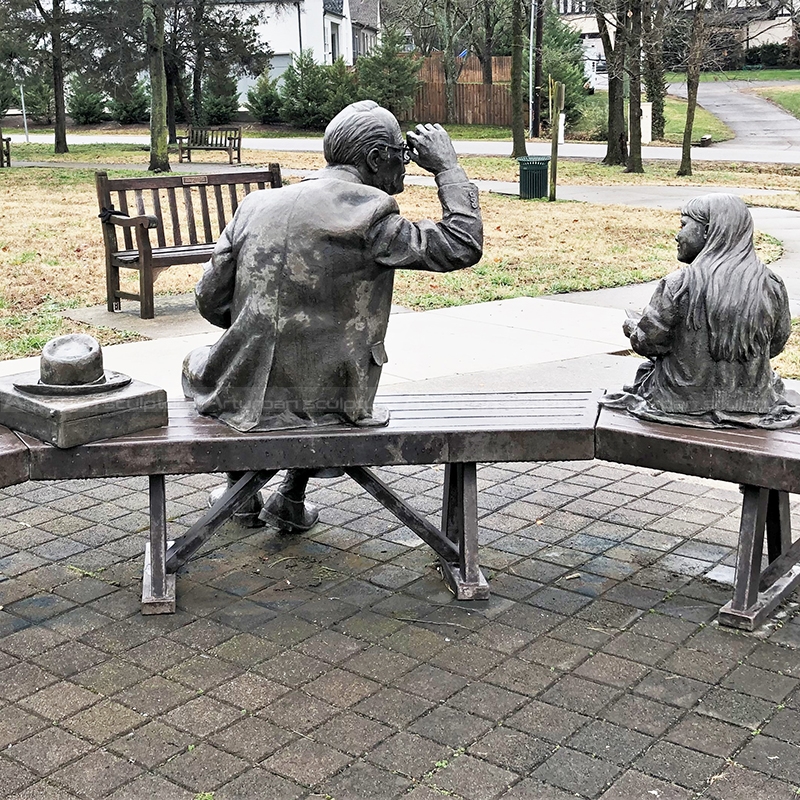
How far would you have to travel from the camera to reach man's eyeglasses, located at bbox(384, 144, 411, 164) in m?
4.30

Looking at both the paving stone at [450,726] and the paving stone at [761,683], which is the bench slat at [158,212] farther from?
the paving stone at [761,683]

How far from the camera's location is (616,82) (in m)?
26.6

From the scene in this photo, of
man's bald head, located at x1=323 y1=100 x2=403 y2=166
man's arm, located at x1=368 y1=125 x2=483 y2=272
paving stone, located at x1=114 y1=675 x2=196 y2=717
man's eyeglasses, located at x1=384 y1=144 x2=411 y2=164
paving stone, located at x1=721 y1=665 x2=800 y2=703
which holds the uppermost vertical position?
man's bald head, located at x1=323 y1=100 x2=403 y2=166

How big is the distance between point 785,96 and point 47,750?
52.2m

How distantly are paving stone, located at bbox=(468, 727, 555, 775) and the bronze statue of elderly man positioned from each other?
138 cm

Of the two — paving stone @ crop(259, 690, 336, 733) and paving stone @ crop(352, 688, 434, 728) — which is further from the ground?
paving stone @ crop(259, 690, 336, 733)

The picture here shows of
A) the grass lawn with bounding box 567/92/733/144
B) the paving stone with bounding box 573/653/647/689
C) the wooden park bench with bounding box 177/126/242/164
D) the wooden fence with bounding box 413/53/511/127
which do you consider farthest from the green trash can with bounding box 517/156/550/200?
the wooden fence with bounding box 413/53/511/127

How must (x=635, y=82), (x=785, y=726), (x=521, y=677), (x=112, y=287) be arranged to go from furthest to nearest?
(x=635, y=82)
(x=112, y=287)
(x=521, y=677)
(x=785, y=726)

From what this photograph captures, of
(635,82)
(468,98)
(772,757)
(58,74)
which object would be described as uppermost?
(58,74)

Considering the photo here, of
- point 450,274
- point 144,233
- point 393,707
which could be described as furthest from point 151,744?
point 450,274

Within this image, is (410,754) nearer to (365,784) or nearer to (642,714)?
(365,784)

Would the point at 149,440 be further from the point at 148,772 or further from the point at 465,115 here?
the point at 465,115

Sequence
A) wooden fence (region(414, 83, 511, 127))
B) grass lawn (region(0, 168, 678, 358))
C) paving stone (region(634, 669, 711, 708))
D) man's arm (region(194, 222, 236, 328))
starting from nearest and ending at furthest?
paving stone (region(634, 669, 711, 708)) < man's arm (region(194, 222, 236, 328)) < grass lawn (region(0, 168, 678, 358)) < wooden fence (region(414, 83, 511, 127))

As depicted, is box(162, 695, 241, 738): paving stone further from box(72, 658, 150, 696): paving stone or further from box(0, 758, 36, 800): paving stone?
box(0, 758, 36, 800): paving stone
